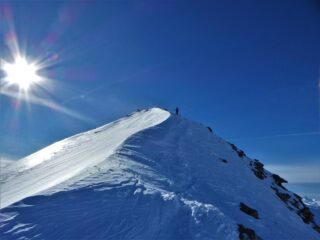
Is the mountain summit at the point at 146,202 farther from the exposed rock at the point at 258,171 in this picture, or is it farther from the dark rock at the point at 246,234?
the exposed rock at the point at 258,171

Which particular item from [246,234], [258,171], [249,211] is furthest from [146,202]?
[258,171]

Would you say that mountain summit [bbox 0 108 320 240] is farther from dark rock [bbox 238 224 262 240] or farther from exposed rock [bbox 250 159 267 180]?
exposed rock [bbox 250 159 267 180]

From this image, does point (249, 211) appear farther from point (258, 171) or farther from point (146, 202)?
point (258, 171)

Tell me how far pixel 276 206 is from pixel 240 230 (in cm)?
814

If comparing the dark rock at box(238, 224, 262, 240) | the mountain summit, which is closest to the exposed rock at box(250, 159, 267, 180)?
the mountain summit

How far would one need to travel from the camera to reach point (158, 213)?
12000 mm

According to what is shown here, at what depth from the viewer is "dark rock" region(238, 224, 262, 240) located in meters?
12.1

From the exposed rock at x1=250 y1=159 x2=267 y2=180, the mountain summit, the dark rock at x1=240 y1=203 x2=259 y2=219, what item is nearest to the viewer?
the mountain summit

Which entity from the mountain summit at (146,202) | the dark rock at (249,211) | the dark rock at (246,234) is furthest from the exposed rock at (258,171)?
the dark rock at (246,234)

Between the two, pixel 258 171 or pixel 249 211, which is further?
pixel 258 171

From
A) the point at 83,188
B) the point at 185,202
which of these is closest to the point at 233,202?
the point at 185,202

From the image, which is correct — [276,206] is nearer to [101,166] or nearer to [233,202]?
[233,202]

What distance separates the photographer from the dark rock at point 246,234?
12.1 meters

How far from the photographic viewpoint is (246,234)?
12.4m
